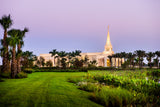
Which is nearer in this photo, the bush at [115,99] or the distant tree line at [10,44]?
the bush at [115,99]

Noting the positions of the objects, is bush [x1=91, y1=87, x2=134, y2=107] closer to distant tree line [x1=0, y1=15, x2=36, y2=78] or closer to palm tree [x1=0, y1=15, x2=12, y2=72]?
distant tree line [x1=0, y1=15, x2=36, y2=78]

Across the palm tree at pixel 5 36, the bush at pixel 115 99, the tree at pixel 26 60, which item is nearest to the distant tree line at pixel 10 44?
the palm tree at pixel 5 36

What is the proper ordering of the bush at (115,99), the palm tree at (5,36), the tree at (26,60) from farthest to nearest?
the tree at (26,60), the palm tree at (5,36), the bush at (115,99)

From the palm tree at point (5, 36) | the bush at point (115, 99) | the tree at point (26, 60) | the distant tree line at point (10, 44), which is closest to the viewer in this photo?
the bush at point (115, 99)

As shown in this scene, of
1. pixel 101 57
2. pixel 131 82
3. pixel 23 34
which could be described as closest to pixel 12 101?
pixel 131 82

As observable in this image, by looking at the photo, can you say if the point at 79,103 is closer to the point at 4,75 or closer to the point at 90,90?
the point at 90,90

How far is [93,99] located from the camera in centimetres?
745

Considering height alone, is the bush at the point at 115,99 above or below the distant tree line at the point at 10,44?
below

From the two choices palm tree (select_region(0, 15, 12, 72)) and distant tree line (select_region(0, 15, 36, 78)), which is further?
palm tree (select_region(0, 15, 12, 72))

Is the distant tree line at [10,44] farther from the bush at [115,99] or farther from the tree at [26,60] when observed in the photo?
the tree at [26,60]

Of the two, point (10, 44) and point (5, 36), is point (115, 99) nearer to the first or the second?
point (10, 44)

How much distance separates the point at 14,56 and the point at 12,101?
14.3 metres

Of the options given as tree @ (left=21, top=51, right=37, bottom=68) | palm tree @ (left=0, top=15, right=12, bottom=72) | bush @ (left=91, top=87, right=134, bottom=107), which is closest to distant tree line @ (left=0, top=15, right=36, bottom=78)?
palm tree @ (left=0, top=15, right=12, bottom=72)

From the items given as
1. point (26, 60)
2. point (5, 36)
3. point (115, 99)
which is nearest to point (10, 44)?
point (5, 36)
